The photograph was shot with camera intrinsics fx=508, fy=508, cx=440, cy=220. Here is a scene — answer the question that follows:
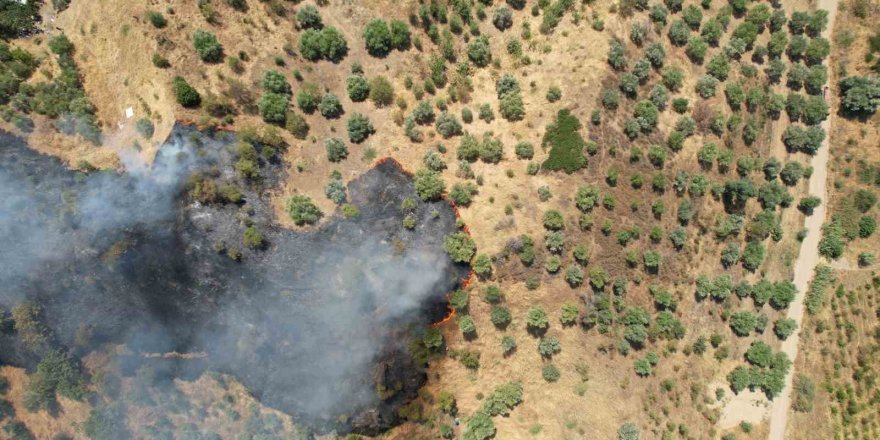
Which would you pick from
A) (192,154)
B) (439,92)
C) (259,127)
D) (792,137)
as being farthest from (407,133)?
(792,137)

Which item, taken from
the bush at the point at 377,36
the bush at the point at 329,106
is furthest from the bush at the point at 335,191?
the bush at the point at 377,36

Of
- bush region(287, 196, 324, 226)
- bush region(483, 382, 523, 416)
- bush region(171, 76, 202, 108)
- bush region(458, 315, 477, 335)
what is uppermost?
bush region(171, 76, 202, 108)

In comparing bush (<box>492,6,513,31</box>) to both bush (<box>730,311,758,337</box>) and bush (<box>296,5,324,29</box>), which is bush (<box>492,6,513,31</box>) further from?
bush (<box>730,311,758,337</box>)

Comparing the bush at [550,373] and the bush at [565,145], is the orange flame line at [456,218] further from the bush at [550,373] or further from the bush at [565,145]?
the bush at [550,373]

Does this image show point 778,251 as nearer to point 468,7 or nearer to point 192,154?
point 468,7

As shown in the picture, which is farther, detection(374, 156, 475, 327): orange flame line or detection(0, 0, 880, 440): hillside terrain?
detection(374, 156, 475, 327): orange flame line

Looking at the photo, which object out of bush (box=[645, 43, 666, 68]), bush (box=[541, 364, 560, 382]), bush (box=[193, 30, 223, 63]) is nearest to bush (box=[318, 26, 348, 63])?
bush (box=[193, 30, 223, 63])

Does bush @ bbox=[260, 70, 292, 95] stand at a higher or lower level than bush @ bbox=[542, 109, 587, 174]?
lower
